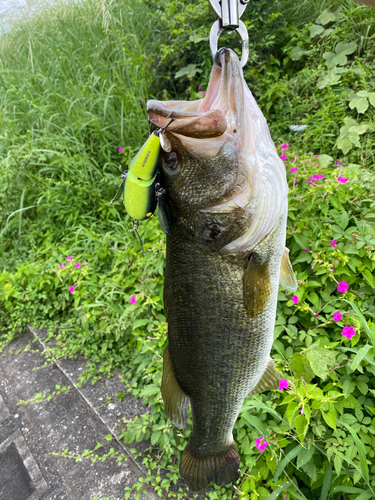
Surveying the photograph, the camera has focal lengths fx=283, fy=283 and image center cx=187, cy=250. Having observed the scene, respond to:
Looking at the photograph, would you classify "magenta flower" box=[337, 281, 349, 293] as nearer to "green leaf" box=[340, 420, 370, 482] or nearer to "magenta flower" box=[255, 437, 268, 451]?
"green leaf" box=[340, 420, 370, 482]

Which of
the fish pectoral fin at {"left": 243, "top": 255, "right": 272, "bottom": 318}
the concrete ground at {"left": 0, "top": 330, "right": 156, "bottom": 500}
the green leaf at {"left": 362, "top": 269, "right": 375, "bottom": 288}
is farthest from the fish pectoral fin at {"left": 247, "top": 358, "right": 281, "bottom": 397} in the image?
the concrete ground at {"left": 0, "top": 330, "right": 156, "bottom": 500}

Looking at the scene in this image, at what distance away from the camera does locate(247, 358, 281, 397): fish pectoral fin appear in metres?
1.24

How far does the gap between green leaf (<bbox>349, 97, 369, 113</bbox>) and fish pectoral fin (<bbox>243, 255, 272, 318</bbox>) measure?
2519 millimetres

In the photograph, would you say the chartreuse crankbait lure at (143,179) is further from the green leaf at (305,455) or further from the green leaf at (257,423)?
the green leaf at (305,455)

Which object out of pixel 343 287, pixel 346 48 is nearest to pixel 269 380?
pixel 343 287

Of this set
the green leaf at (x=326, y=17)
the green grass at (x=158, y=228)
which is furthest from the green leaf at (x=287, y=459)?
the green leaf at (x=326, y=17)

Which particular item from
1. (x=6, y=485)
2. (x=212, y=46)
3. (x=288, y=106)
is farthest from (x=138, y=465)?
(x=288, y=106)

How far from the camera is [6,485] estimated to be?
2.10m

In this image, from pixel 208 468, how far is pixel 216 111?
4.71 ft

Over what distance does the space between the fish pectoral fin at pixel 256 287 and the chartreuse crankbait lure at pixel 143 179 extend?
38 cm

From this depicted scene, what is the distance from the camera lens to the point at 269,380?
1.25 metres

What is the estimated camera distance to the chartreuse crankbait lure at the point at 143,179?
0.77 m

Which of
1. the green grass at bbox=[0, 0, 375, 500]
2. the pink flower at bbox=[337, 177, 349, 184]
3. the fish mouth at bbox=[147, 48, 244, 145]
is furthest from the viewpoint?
the pink flower at bbox=[337, 177, 349, 184]

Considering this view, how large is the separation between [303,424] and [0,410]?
8.49ft
